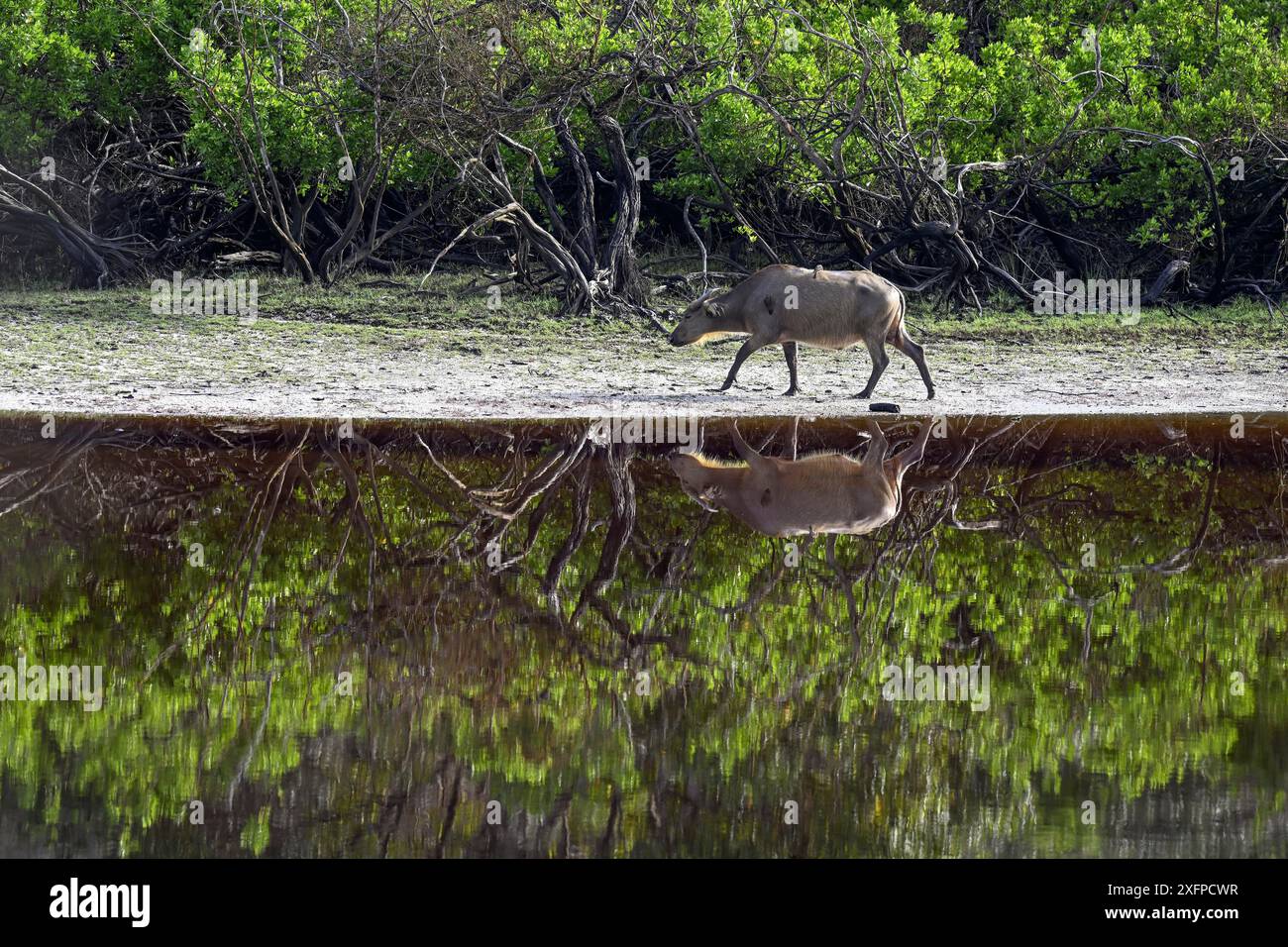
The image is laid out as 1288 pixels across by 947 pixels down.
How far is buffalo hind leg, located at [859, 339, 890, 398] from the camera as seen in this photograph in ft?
46.5

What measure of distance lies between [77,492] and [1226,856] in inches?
288

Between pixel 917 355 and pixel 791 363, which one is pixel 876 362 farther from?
pixel 791 363

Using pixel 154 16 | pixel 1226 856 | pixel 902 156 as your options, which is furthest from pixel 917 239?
pixel 1226 856

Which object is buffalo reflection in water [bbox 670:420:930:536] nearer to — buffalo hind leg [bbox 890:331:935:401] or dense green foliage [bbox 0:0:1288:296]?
buffalo hind leg [bbox 890:331:935:401]

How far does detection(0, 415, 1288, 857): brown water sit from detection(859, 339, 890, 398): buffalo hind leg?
2.91 meters

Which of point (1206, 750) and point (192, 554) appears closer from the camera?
point (1206, 750)

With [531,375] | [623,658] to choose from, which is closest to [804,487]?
[623,658]

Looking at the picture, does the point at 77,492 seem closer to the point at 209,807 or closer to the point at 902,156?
the point at 209,807

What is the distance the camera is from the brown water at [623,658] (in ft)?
15.3

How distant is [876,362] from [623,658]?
8.24 m

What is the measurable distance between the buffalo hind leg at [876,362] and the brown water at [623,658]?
291 cm

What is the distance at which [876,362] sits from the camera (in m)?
14.2

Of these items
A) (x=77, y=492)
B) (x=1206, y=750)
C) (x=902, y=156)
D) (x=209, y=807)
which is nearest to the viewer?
(x=209, y=807)

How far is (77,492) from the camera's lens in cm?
984
